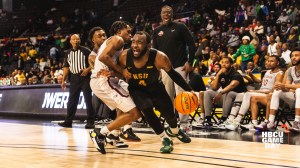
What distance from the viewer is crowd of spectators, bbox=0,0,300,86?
11.0 metres

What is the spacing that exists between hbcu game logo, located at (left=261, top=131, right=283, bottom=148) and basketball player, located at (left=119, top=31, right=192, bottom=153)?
1244 millimetres

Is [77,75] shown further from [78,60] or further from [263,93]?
[263,93]

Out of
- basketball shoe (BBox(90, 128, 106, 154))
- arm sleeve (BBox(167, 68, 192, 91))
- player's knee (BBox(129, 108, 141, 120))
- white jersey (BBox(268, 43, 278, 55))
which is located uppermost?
white jersey (BBox(268, 43, 278, 55))

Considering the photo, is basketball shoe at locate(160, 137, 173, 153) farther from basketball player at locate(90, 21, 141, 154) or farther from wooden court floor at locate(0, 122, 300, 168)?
basketball player at locate(90, 21, 141, 154)

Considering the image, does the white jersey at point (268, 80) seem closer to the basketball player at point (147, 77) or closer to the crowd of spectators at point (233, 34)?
the crowd of spectators at point (233, 34)

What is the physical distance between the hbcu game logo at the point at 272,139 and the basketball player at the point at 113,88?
1655 millimetres

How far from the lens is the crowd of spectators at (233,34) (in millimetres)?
10961

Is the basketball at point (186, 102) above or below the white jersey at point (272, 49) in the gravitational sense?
below

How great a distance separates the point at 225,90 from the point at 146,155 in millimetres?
3112

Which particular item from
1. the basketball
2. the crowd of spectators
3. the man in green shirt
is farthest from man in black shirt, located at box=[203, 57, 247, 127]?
the man in green shirt

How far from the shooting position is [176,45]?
6297mm

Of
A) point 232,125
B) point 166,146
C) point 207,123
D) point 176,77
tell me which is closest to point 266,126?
point 232,125

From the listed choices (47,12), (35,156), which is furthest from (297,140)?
(47,12)

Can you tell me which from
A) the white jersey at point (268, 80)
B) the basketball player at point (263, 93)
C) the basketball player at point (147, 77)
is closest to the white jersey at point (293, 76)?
the basketball player at point (263, 93)
